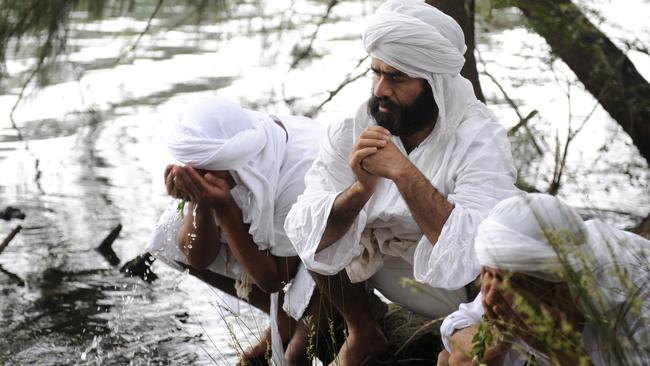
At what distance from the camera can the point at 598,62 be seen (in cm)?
685

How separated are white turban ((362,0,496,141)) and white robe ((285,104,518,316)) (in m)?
0.05

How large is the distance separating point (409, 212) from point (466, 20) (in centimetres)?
203

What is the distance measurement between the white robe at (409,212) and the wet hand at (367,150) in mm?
185

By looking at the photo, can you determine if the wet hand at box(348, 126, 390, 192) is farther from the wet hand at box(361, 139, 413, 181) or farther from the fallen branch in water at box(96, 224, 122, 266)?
the fallen branch in water at box(96, 224, 122, 266)

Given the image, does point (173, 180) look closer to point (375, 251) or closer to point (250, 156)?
point (250, 156)

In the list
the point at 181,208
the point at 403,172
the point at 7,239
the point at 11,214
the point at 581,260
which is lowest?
the point at 11,214

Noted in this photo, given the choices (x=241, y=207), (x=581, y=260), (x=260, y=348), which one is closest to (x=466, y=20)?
(x=241, y=207)

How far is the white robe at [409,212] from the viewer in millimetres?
3982

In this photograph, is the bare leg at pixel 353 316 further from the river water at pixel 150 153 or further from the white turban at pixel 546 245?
the white turban at pixel 546 245

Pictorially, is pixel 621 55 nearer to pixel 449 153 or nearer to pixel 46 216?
pixel 449 153

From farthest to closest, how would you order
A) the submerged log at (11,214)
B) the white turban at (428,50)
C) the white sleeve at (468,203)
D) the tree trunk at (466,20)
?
the submerged log at (11,214) < the tree trunk at (466,20) < the white turban at (428,50) < the white sleeve at (468,203)

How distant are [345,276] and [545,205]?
1.35m

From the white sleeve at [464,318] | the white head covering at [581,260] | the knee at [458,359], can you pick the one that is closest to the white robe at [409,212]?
the white sleeve at [464,318]

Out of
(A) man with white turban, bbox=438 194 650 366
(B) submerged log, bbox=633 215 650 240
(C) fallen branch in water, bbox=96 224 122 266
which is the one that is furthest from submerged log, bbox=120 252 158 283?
(A) man with white turban, bbox=438 194 650 366
